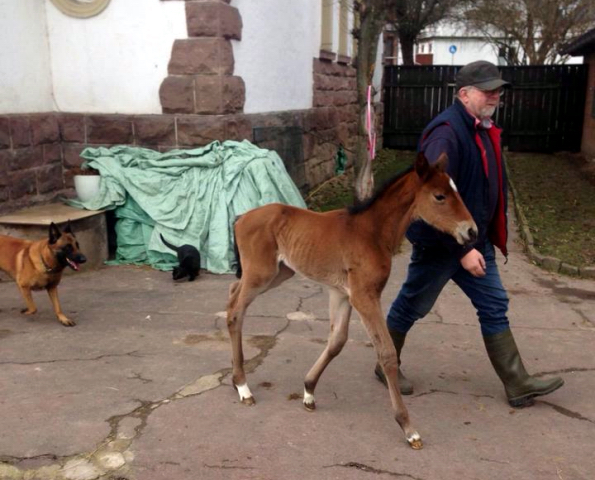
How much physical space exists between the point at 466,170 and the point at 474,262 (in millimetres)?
577

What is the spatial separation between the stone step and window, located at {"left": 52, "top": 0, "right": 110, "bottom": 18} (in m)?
2.50

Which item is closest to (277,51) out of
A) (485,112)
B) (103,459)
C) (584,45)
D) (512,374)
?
(485,112)

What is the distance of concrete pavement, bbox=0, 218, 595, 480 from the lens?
354cm

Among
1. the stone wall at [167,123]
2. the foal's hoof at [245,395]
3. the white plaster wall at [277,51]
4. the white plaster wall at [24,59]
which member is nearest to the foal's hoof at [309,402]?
the foal's hoof at [245,395]

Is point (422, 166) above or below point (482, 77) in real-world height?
below

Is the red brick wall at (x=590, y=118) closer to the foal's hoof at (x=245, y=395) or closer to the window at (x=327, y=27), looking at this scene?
the window at (x=327, y=27)

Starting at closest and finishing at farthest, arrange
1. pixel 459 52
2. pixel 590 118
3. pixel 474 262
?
pixel 474 262, pixel 590 118, pixel 459 52

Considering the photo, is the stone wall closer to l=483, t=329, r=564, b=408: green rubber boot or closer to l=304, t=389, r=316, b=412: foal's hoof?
l=304, t=389, r=316, b=412: foal's hoof

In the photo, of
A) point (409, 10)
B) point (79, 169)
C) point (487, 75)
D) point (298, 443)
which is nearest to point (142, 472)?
point (298, 443)

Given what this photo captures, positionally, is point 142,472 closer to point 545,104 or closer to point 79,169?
point 79,169

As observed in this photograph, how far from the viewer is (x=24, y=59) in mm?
8188

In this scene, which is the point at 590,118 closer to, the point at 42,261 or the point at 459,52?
the point at 42,261

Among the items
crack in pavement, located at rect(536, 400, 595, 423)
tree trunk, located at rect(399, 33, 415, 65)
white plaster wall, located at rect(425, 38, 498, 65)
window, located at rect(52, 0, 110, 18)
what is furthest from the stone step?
white plaster wall, located at rect(425, 38, 498, 65)

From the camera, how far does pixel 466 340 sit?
18.3 feet
